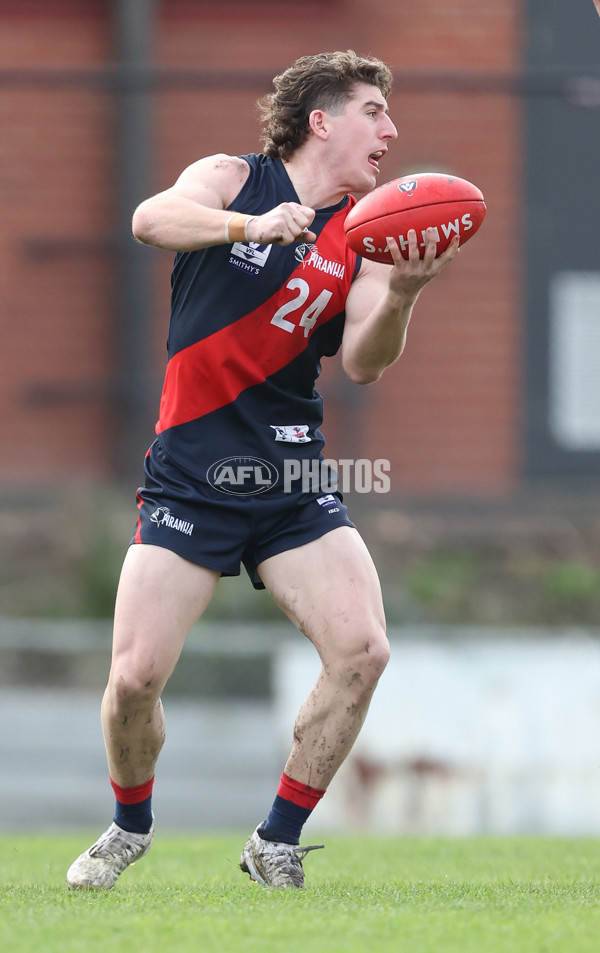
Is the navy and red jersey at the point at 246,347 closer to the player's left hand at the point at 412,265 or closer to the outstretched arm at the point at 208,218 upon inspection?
the outstretched arm at the point at 208,218

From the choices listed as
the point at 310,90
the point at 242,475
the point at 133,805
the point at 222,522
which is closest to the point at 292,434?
the point at 242,475

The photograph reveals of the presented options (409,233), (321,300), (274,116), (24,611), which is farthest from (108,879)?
(24,611)

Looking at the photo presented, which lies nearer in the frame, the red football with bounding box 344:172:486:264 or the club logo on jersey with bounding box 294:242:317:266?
the red football with bounding box 344:172:486:264

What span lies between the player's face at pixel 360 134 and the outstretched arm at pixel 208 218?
36 cm

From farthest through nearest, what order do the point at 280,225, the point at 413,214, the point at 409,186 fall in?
1. the point at 409,186
2. the point at 413,214
3. the point at 280,225

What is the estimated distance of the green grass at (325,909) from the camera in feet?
10.2

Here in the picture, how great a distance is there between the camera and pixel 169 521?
4266 millimetres

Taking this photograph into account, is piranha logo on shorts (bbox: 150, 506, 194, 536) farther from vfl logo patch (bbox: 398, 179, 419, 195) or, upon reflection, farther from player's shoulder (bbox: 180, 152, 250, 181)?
vfl logo patch (bbox: 398, 179, 419, 195)

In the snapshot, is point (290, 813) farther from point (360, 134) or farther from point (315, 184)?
point (360, 134)

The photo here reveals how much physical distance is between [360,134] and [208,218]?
71 centimetres

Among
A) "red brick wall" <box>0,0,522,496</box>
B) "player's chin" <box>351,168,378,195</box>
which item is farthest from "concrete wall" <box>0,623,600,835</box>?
"player's chin" <box>351,168,378,195</box>

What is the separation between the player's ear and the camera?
14.6 feet

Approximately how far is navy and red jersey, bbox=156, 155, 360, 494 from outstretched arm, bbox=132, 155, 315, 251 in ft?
0.34

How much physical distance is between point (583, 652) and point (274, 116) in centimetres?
A: 514
